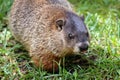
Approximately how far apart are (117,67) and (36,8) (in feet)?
5.32

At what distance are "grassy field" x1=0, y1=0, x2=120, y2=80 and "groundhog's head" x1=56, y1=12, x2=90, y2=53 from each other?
426 millimetres

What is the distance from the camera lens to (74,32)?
5.40 meters

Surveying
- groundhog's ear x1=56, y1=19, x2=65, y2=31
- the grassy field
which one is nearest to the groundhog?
groundhog's ear x1=56, y1=19, x2=65, y2=31

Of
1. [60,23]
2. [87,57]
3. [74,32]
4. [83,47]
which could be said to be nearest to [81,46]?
[83,47]

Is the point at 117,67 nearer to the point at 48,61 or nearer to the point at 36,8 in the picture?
the point at 48,61

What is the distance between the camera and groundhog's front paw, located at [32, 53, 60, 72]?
5.63 metres

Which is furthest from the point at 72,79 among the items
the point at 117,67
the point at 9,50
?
the point at 9,50

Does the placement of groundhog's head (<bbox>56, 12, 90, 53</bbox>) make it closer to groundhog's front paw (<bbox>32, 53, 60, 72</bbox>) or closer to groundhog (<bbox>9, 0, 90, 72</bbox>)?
groundhog (<bbox>9, 0, 90, 72</bbox>)

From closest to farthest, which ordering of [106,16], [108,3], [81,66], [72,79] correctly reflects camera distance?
[72,79] < [81,66] < [106,16] < [108,3]

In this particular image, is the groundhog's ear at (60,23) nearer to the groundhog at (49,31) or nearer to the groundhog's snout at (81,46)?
the groundhog at (49,31)

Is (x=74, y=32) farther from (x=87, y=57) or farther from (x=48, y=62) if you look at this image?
(x=87, y=57)

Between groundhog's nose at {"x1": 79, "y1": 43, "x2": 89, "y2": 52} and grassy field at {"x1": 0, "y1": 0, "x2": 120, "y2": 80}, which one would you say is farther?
grassy field at {"x1": 0, "y1": 0, "x2": 120, "y2": 80}

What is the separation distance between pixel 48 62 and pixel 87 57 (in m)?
0.75

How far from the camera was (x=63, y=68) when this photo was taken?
18.4 feet
